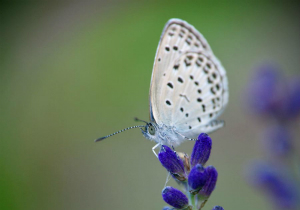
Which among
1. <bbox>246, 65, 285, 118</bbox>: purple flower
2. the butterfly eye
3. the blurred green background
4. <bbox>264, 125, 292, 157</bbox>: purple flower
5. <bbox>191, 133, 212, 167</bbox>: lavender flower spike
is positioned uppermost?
the blurred green background

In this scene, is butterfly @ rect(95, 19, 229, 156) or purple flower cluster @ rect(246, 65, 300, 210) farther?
butterfly @ rect(95, 19, 229, 156)

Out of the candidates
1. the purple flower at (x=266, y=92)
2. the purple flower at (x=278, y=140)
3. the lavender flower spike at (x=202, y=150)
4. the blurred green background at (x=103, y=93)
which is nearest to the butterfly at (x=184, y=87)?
the purple flower at (x=266, y=92)

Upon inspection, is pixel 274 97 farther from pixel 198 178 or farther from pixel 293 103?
pixel 198 178

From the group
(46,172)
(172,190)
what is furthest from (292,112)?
(46,172)

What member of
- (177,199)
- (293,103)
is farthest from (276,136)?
(177,199)

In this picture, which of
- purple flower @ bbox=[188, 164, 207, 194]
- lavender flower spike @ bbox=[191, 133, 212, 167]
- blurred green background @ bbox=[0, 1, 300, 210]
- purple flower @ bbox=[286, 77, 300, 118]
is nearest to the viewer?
purple flower @ bbox=[188, 164, 207, 194]

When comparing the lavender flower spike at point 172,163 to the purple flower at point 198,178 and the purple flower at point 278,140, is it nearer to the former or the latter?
the purple flower at point 198,178

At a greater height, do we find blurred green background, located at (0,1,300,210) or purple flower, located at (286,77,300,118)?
blurred green background, located at (0,1,300,210)

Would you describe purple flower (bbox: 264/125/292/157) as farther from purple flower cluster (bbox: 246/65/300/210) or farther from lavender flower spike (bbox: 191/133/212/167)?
lavender flower spike (bbox: 191/133/212/167)

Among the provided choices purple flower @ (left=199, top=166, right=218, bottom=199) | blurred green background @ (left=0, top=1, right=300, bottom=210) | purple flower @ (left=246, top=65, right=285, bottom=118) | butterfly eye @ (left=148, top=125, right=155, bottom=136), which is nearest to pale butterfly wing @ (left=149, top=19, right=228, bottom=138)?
butterfly eye @ (left=148, top=125, right=155, bottom=136)
